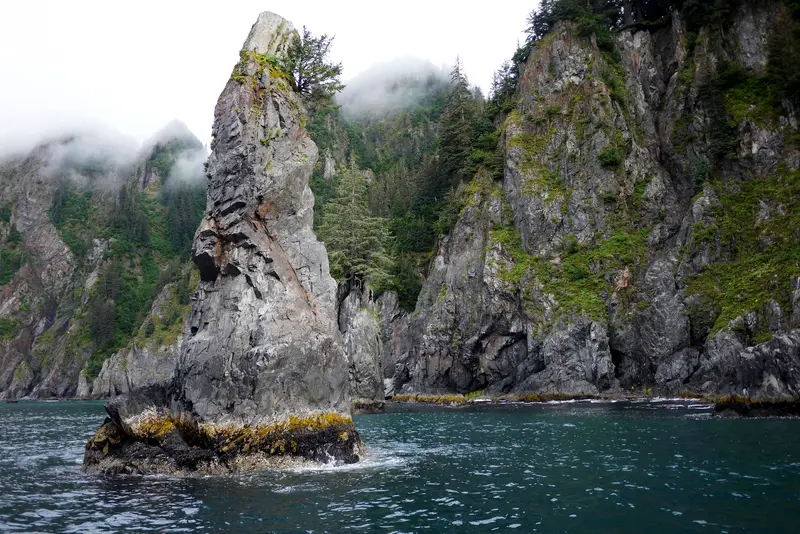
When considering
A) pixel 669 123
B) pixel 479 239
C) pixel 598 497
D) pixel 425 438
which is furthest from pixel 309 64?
pixel 669 123

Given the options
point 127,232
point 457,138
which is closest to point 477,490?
point 457,138

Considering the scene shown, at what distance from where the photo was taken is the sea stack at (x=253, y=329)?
22.5 m

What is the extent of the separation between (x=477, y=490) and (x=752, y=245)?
1927 inches

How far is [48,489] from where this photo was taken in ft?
59.9

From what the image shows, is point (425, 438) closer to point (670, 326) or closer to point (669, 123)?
point (670, 326)

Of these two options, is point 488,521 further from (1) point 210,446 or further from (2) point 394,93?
(2) point 394,93

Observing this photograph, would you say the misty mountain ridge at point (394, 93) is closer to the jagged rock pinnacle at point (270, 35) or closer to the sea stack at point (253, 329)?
the jagged rock pinnacle at point (270, 35)

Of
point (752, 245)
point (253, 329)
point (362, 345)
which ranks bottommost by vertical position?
point (362, 345)

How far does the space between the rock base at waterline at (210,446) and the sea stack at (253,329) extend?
1.7 inches

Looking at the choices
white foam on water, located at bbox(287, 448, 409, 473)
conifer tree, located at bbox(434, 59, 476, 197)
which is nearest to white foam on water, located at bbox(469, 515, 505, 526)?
white foam on water, located at bbox(287, 448, 409, 473)

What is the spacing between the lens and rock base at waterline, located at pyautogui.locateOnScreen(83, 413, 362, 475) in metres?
21.5

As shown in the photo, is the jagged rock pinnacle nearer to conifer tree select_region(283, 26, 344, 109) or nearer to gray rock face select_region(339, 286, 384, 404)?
conifer tree select_region(283, 26, 344, 109)

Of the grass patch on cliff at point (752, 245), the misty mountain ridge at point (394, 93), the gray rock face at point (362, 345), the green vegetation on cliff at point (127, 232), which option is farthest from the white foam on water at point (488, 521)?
the misty mountain ridge at point (394, 93)

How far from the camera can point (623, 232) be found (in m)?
63.5
